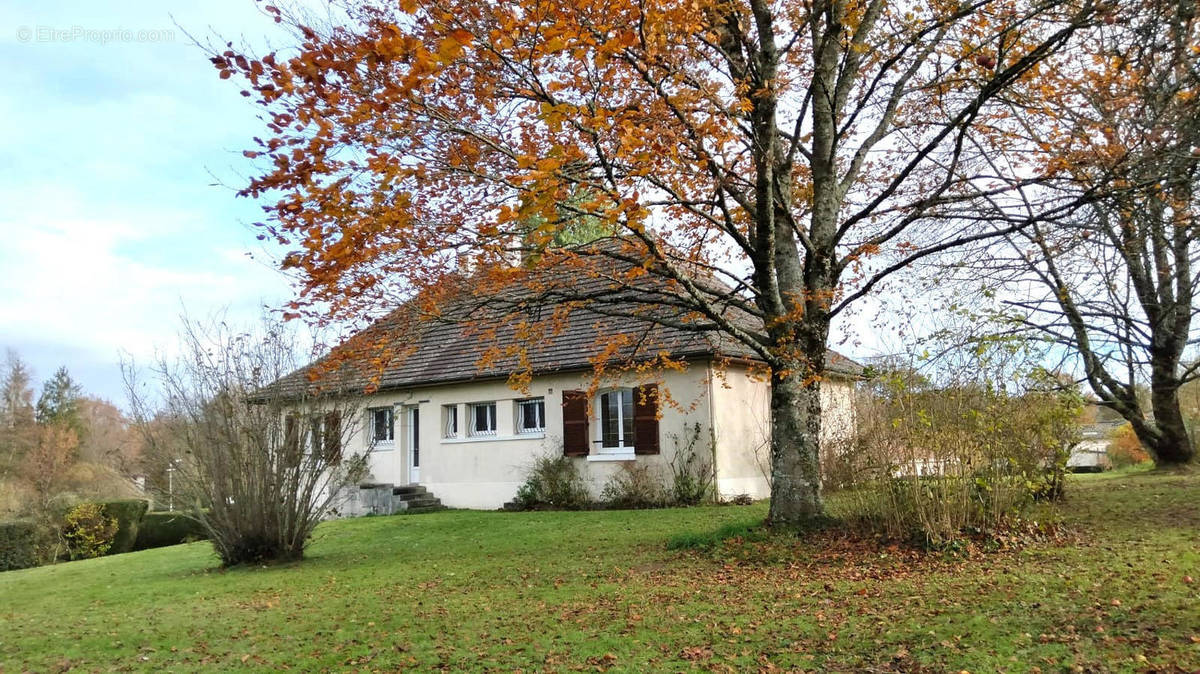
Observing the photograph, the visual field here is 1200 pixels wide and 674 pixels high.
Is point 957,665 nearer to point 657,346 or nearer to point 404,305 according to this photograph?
point 404,305

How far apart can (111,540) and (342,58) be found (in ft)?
58.4

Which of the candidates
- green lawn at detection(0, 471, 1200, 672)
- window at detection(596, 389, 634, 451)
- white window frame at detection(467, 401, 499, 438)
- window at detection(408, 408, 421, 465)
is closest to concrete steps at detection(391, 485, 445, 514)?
window at detection(408, 408, 421, 465)

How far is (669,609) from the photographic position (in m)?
6.83

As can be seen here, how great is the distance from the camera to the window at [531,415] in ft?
61.8

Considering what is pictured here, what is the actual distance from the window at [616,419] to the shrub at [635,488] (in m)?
0.71

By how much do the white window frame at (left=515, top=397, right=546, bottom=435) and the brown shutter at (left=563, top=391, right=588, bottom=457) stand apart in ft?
2.92

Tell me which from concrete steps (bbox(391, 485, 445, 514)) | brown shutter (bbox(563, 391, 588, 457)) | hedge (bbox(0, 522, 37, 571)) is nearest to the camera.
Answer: hedge (bbox(0, 522, 37, 571))

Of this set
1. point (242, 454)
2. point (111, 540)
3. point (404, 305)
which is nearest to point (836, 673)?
point (404, 305)

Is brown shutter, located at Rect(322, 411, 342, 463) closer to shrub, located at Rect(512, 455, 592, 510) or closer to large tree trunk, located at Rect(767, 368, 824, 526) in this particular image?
large tree trunk, located at Rect(767, 368, 824, 526)

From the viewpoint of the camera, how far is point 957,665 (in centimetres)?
483

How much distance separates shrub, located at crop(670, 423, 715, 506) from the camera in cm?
1611

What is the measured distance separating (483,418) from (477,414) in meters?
0.21

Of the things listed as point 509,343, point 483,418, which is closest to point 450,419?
point 483,418

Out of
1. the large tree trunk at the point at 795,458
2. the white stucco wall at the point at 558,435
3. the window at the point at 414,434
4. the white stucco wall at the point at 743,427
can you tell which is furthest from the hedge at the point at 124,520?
the large tree trunk at the point at 795,458
